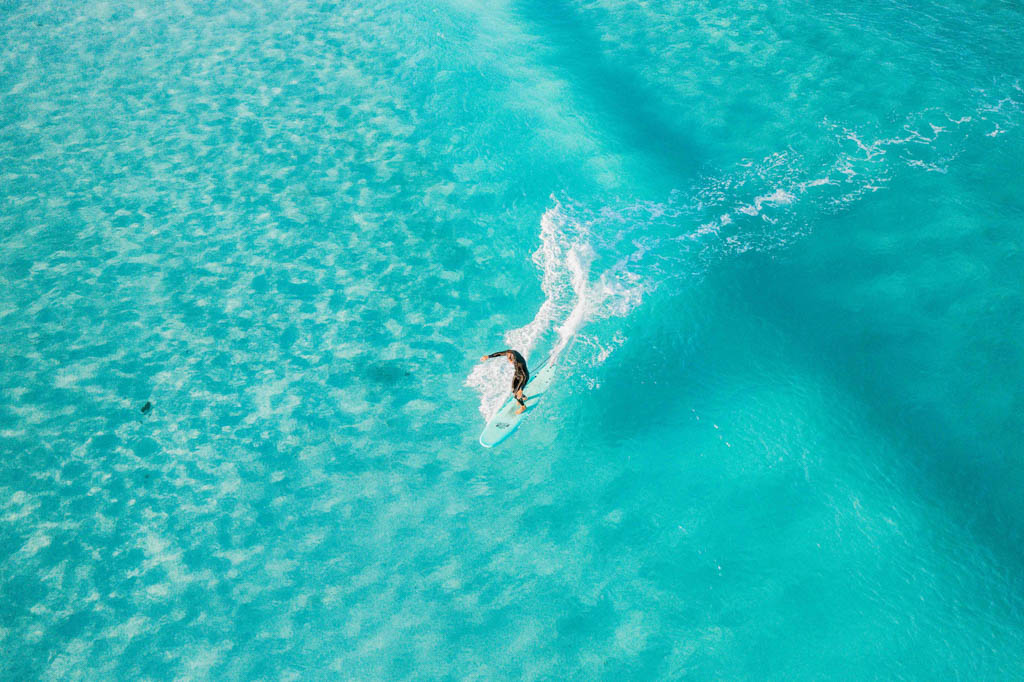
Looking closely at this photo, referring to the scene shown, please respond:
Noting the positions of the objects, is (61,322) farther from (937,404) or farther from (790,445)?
(937,404)

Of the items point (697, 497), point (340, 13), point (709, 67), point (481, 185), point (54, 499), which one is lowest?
point (697, 497)

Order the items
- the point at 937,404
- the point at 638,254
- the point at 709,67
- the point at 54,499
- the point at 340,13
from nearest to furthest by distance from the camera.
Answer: the point at 54,499
the point at 937,404
the point at 638,254
the point at 709,67
the point at 340,13

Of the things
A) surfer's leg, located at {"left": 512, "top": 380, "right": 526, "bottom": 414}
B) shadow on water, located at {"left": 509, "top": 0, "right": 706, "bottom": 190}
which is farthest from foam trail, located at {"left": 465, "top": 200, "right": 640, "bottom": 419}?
shadow on water, located at {"left": 509, "top": 0, "right": 706, "bottom": 190}

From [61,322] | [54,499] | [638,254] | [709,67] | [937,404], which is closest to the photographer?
[54,499]

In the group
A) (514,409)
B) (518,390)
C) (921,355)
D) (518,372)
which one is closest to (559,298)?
(518,372)

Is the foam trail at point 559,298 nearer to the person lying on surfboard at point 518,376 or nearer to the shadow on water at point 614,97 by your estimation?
the person lying on surfboard at point 518,376

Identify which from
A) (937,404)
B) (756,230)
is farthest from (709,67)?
(937,404)

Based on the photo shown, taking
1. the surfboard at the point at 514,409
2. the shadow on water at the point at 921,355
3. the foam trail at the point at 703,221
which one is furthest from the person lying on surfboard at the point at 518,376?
the shadow on water at the point at 921,355
